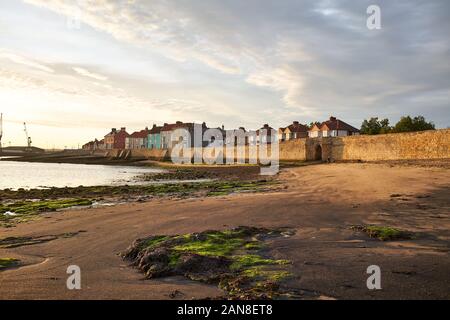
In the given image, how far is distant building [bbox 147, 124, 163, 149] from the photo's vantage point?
4857 inches

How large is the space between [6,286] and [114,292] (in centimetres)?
A: 167

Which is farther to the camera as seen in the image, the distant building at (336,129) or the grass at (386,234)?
the distant building at (336,129)

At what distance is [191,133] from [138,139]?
34.9m

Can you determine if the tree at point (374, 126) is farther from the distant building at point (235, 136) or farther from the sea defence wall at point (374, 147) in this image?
the distant building at point (235, 136)

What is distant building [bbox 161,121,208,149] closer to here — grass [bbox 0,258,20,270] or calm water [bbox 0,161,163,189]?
calm water [bbox 0,161,163,189]

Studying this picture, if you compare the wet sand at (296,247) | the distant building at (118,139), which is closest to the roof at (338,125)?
the wet sand at (296,247)

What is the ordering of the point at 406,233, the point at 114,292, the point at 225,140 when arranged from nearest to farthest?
the point at 114,292
the point at 406,233
the point at 225,140

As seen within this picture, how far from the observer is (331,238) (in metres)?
6.47

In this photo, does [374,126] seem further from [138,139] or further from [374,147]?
[138,139]

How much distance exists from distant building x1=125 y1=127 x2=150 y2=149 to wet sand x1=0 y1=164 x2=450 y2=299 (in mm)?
125151

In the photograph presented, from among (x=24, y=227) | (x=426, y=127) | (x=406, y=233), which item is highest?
(x=426, y=127)

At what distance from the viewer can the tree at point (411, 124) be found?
48.1 metres

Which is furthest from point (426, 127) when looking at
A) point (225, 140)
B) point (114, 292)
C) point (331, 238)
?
point (225, 140)
